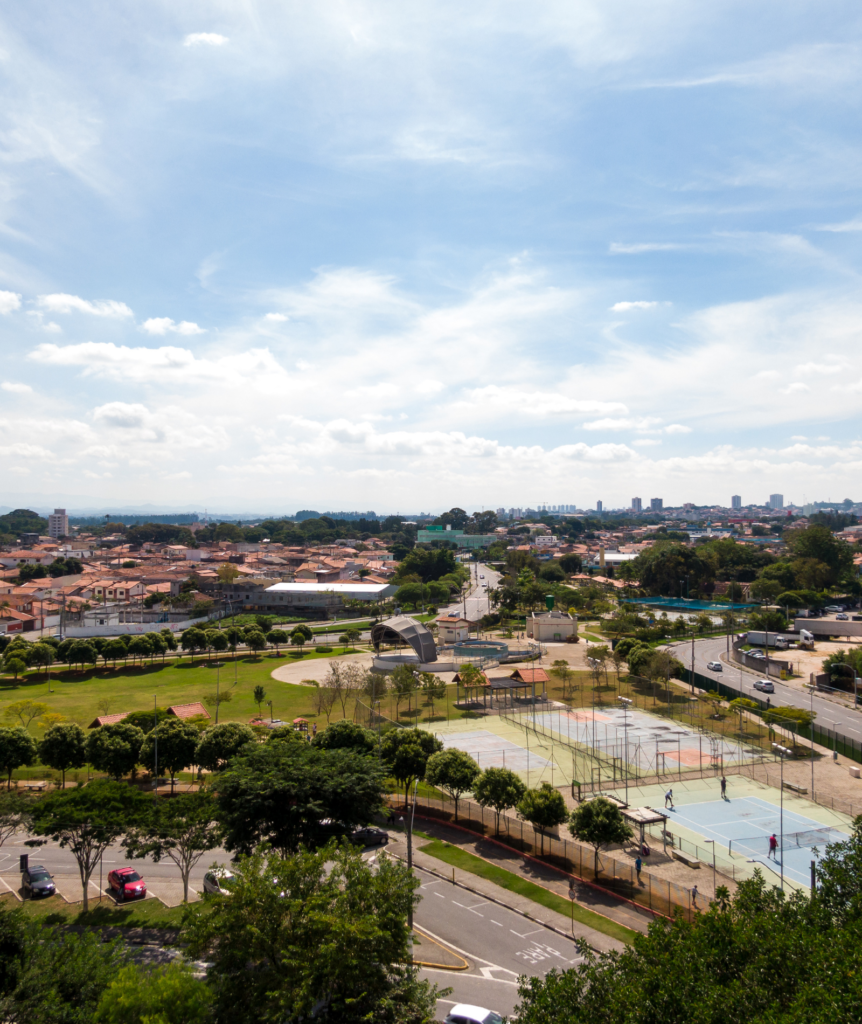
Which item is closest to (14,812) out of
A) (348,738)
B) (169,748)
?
(169,748)

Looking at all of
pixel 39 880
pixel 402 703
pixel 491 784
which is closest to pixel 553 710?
pixel 402 703

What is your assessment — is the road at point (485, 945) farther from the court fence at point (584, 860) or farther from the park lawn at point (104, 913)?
the park lawn at point (104, 913)

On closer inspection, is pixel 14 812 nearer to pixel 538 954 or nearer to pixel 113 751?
pixel 113 751

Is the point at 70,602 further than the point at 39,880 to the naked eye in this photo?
Yes

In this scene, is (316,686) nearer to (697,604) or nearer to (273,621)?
(273,621)

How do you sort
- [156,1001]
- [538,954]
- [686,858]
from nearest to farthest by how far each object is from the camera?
[156,1001]
[538,954]
[686,858]

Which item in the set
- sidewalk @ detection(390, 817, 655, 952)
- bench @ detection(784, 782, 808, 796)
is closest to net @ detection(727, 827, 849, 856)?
bench @ detection(784, 782, 808, 796)

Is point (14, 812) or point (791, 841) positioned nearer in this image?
point (14, 812)

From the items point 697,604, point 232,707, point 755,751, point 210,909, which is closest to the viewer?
point 210,909
